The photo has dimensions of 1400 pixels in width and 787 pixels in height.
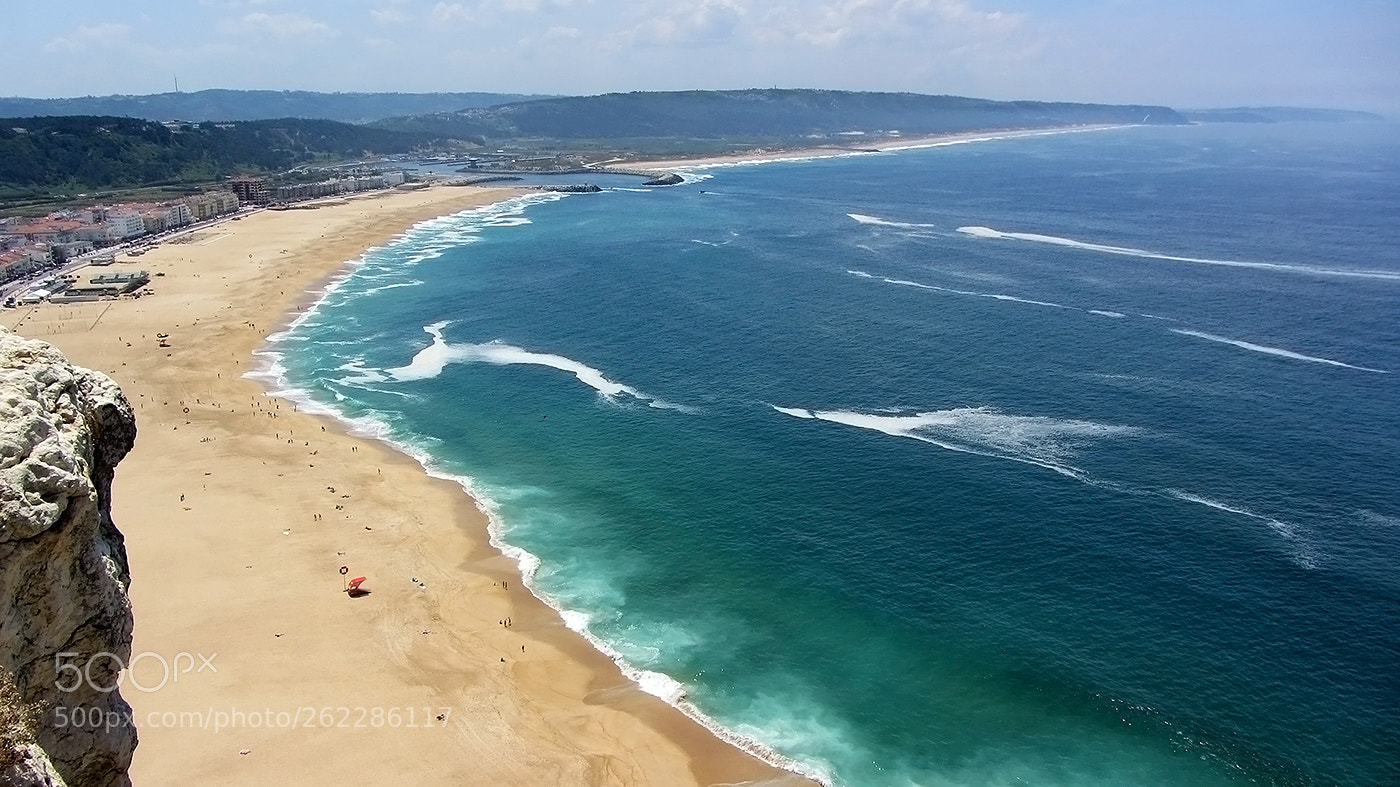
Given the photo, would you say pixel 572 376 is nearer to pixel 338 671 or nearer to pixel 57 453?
pixel 338 671

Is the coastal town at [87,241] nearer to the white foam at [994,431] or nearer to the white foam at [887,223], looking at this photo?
the white foam at [994,431]

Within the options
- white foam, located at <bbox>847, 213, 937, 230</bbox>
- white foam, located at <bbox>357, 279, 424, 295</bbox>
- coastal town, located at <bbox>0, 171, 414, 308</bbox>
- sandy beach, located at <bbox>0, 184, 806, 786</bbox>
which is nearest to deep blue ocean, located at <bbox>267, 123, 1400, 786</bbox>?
white foam, located at <bbox>357, 279, 424, 295</bbox>

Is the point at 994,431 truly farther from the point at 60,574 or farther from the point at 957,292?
the point at 60,574

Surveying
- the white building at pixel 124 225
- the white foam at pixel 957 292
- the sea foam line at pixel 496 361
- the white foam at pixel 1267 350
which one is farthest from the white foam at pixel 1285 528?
the white building at pixel 124 225

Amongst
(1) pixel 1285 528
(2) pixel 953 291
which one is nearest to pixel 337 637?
(1) pixel 1285 528

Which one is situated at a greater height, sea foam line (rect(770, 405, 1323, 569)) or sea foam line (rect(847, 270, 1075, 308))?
sea foam line (rect(847, 270, 1075, 308))

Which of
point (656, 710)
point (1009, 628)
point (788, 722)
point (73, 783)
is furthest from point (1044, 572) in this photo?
point (73, 783)

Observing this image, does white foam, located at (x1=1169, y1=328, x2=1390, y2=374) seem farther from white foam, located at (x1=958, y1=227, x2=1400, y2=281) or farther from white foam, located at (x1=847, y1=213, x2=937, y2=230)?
white foam, located at (x1=847, y1=213, x2=937, y2=230)
